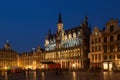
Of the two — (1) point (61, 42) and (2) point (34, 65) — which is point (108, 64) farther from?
(2) point (34, 65)

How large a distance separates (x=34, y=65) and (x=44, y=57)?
47.2ft

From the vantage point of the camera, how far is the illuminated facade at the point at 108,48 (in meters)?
89.1

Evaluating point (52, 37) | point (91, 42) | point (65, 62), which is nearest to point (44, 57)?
point (52, 37)

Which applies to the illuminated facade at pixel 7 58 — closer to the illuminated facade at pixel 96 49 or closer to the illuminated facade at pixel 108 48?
the illuminated facade at pixel 96 49

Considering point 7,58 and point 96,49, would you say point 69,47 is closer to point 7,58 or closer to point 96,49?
point 96,49

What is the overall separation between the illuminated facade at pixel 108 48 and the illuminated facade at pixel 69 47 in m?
11.7

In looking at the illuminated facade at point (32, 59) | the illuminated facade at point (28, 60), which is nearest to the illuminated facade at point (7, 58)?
the illuminated facade at point (32, 59)

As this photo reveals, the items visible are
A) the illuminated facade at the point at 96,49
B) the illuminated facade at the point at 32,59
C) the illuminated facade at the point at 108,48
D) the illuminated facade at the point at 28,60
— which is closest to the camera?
the illuminated facade at the point at 108,48

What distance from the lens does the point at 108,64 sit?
91.5 meters

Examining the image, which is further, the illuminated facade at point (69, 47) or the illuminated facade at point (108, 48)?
the illuminated facade at point (69, 47)

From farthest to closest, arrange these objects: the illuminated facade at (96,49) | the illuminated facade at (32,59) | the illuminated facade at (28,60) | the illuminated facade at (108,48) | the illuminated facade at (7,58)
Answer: the illuminated facade at (7,58) → the illuminated facade at (28,60) → the illuminated facade at (32,59) → the illuminated facade at (96,49) → the illuminated facade at (108,48)

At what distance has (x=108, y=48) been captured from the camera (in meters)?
93.4

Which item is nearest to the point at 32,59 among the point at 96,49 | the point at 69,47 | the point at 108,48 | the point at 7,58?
the point at 7,58

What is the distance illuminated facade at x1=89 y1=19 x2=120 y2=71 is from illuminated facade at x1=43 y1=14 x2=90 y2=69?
11.7 m
